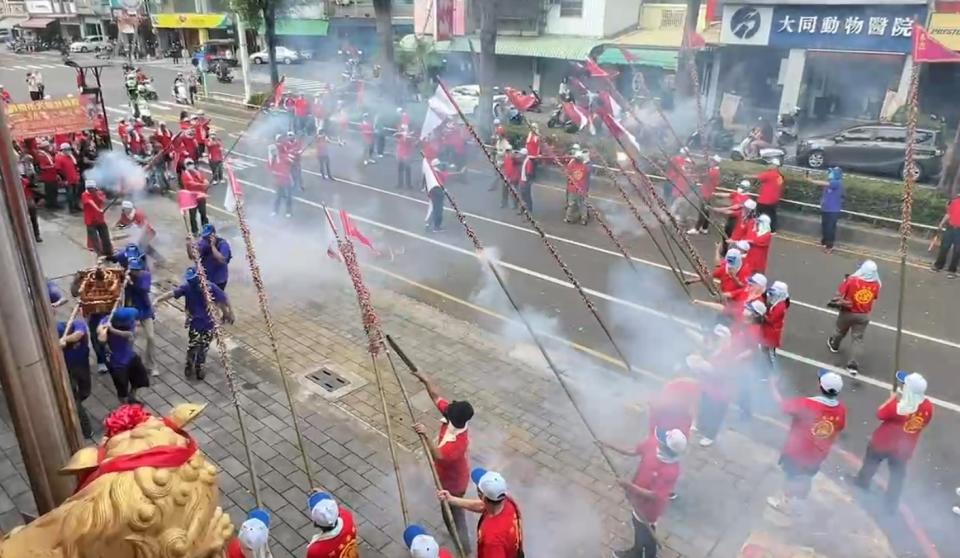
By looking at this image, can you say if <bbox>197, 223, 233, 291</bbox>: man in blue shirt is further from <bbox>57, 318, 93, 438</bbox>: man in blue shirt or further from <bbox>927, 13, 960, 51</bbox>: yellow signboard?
<bbox>927, 13, 960, 51</bbox>: yellow signboard

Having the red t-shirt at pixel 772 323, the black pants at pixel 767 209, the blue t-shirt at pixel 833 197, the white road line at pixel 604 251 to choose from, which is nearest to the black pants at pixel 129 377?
the red t-shirt at pixel 772 323

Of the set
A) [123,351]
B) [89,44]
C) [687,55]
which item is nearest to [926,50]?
[123,351]

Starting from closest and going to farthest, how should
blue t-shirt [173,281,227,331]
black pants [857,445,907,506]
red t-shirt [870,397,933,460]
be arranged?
red t-shirt [870,397,933,460] < black pants [857,445,907,506] < blue t-shirt [173,281,227,331]

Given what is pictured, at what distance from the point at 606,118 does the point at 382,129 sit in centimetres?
1219

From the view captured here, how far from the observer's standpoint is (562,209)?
16.8 meters

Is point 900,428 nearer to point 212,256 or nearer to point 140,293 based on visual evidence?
point 212,256

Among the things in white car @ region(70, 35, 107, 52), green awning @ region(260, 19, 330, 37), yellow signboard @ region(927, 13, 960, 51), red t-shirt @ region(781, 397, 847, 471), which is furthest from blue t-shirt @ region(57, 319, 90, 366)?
white car @ region(70, 35, 107, 52)

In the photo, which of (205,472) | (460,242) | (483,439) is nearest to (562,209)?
(460,242)

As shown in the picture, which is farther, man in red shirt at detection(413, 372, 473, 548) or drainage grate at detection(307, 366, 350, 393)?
drainage grate at detection(307, 366, 350, 393)

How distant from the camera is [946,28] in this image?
863 inches

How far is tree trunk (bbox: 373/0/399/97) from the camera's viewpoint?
24.1 metres

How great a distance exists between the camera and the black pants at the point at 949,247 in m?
12.6

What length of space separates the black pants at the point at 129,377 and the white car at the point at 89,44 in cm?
5725

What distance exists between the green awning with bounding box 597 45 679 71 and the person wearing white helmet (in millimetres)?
23744
